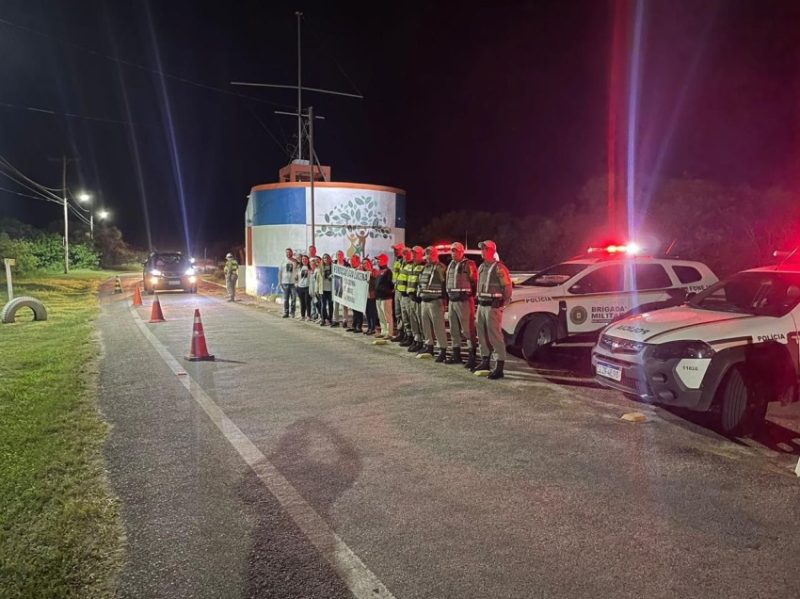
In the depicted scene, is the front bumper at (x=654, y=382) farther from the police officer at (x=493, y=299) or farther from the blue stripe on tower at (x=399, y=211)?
the blue stripe on tower at (x=399, y=211)

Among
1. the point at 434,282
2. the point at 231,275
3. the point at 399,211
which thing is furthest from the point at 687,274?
the point at 231,275

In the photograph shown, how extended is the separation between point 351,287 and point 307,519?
10.0 meters

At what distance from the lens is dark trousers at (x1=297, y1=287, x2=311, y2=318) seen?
16.0 metres

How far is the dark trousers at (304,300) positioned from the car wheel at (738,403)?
11.6 m

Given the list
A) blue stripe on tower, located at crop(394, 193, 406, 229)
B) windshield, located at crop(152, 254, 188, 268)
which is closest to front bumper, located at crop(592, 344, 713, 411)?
blue stripe on tower, located at crop(394, 193, 406, 229)

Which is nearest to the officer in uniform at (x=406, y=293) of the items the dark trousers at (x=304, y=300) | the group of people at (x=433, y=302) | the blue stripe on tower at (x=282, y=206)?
the group of people at (x=433, y=302)

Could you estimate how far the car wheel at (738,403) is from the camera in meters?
5.73

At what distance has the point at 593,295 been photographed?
1012cm

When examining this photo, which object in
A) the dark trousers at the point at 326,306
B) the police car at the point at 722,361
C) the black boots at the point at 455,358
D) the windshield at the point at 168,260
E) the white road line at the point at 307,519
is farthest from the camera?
the windshield at the point at 168,260

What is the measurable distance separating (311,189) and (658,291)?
13754 millimetres

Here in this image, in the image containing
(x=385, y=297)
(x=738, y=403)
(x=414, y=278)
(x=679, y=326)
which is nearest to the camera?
(x=738, y=403)

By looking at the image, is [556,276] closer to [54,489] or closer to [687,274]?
[687,274]

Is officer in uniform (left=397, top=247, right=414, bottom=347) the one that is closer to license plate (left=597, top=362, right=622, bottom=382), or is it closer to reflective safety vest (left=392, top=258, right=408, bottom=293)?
reflective safety vest (left=392, top=258, right=408, bottom=293)

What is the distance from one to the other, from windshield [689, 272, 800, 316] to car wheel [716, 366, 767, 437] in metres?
0.83
